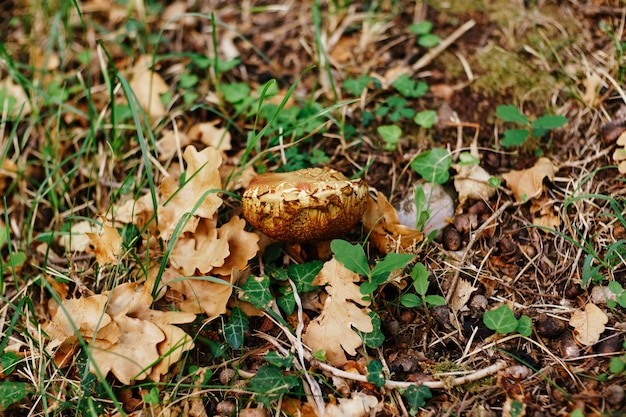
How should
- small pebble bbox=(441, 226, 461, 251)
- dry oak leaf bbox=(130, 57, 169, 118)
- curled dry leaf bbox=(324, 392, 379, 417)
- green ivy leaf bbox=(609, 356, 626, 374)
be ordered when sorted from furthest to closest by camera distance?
dry oak leaf bbox=(130, 57, 169, 118) < small pebble bbox=(441, 226, 461, 251) < curled dry leaf bbox=(324, 392, 379, 417) < green ivy leaf bbox=(609, 356, 626, 374)

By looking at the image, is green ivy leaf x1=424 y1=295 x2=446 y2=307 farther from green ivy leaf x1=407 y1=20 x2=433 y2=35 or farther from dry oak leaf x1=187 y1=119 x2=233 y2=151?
green ivy leaf x1=407 y1=20 x2=433 y2=35

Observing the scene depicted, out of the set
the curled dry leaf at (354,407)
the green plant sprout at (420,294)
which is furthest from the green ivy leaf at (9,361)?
the green plant sprout at (420,294)

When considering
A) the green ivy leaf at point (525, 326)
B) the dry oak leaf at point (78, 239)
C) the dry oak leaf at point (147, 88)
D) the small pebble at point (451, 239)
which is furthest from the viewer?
the dry oak leaf at point (147, 88)

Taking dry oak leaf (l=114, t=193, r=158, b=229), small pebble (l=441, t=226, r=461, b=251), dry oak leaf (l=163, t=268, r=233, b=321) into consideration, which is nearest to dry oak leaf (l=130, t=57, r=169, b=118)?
dry oak leaf (l=114, t=193, r=158, b=229)

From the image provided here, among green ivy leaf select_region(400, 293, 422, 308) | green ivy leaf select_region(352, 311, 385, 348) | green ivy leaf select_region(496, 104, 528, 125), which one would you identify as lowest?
green ivy leaf select_region(352, 311, 385, 348)

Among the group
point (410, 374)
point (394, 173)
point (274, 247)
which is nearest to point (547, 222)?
point (394, 173)

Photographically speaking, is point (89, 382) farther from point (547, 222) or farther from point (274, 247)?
point (547, 222)

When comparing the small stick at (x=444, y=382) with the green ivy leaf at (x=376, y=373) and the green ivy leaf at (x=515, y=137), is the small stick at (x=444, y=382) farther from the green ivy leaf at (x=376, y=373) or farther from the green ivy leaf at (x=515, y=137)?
the green ivy leaf at (x=515, y=137)
